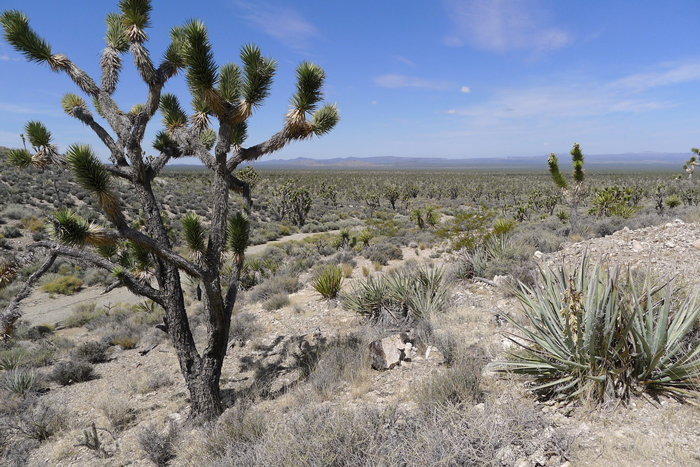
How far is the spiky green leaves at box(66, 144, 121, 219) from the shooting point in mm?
3857

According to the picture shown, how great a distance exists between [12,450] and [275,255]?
12845mm

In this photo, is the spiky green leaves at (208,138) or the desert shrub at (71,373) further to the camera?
the desert shrub at (71,373)

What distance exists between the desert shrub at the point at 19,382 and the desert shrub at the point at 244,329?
139 inches

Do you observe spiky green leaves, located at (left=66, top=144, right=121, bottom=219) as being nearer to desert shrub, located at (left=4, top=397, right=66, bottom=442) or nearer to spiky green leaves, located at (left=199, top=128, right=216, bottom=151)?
spiky green leaves, located at (left=199, top=128, right=216, bottom=151)

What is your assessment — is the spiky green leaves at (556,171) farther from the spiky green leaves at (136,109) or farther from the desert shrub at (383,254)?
the spiky green leaves at (136,109)

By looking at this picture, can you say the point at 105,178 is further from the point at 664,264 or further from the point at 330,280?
the point at 664,264

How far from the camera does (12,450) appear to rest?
4.50 m

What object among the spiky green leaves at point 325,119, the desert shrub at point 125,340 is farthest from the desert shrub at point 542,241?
the desert shrub at point 125,340

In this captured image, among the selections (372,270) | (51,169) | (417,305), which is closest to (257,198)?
(51,169)

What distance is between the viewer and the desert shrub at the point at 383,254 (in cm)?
1399

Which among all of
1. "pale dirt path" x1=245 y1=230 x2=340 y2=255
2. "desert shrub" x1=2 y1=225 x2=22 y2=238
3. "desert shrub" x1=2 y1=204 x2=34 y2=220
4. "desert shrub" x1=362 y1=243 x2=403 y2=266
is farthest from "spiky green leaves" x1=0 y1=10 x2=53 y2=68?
"desert shrub" x1=2 y1=204 x2=34 y2=220

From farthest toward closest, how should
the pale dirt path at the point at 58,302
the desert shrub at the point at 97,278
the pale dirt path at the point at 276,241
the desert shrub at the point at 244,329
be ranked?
the pale dirt path at the point at 276,241
the desert shrub at the point at 97,278
the pale dirt path at the point at 58,302
the desert shrub at the point at 244,329

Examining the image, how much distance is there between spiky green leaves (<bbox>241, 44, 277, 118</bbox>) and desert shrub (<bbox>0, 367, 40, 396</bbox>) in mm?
6515

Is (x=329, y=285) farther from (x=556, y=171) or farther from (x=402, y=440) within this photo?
(x=556, y=171)
